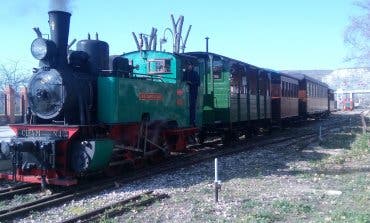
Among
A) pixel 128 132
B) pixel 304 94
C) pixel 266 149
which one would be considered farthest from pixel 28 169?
pixel 304 94

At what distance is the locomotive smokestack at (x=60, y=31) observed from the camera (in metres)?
9.47

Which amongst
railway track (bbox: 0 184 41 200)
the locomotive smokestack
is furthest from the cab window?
railway track (bbox: 0 184 41 200)

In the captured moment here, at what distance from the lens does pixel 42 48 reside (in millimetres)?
9438

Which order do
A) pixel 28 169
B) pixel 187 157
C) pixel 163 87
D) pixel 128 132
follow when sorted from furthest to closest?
1. pixel 187 157
2. pixel 163 87
3. pixel 128 132
4. pixel 28 169

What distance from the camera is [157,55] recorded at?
513 inches

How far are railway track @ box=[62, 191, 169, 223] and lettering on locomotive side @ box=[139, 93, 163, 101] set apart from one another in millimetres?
2875

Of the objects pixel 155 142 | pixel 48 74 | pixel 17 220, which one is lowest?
pixel 17 220

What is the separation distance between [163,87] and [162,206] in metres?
4.62

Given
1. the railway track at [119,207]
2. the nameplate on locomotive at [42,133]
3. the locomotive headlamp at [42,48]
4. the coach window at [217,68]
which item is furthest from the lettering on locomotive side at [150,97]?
the coach window at [217,68]

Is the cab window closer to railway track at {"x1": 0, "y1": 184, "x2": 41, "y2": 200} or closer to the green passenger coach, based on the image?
the green passenger coach

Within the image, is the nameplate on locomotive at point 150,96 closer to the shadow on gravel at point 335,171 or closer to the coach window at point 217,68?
the shadow on gravel at point 335,171

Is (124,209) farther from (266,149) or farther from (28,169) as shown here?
(266,149)

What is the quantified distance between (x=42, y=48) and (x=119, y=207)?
387 centimetres

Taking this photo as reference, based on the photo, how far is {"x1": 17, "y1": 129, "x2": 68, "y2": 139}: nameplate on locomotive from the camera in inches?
367
